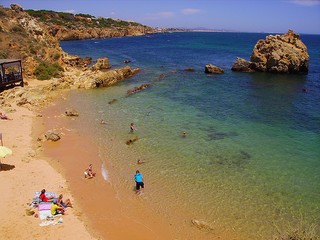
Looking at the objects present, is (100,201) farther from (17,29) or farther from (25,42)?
(17,29)

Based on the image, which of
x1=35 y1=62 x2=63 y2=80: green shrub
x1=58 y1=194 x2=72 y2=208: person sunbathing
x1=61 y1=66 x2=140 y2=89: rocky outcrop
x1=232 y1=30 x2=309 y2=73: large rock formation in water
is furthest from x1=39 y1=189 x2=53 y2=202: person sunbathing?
x1=232 y1=30 x2=309 y2=73: large rock formation in water

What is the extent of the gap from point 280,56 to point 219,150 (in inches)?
1456

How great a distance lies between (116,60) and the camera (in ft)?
218

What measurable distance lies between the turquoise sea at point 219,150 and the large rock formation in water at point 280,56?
12425 mm

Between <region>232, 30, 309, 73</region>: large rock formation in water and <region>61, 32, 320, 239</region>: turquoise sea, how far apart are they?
1242 cm

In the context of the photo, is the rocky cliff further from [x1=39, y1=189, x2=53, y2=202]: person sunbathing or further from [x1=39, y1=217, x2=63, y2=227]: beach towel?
[x1=39, y1=217, x2=63, y2=227]: beach towel

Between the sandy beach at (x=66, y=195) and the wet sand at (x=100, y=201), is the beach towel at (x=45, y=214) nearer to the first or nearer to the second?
the sandy beach at (x=66, y=195)

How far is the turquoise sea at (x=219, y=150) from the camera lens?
50.9 feet

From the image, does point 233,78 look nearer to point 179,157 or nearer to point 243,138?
point 243,138

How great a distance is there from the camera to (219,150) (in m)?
21.9

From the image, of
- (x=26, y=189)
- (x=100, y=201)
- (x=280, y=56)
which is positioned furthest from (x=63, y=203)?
(x=280, y=56)

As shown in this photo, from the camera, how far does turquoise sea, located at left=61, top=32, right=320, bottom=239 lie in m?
15.5

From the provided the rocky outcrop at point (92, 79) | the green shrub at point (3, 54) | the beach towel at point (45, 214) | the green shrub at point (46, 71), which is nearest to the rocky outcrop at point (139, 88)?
the rocky outcrop at point (92, 79)

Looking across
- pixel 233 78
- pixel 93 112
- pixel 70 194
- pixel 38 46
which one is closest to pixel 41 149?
pixel 70 194
